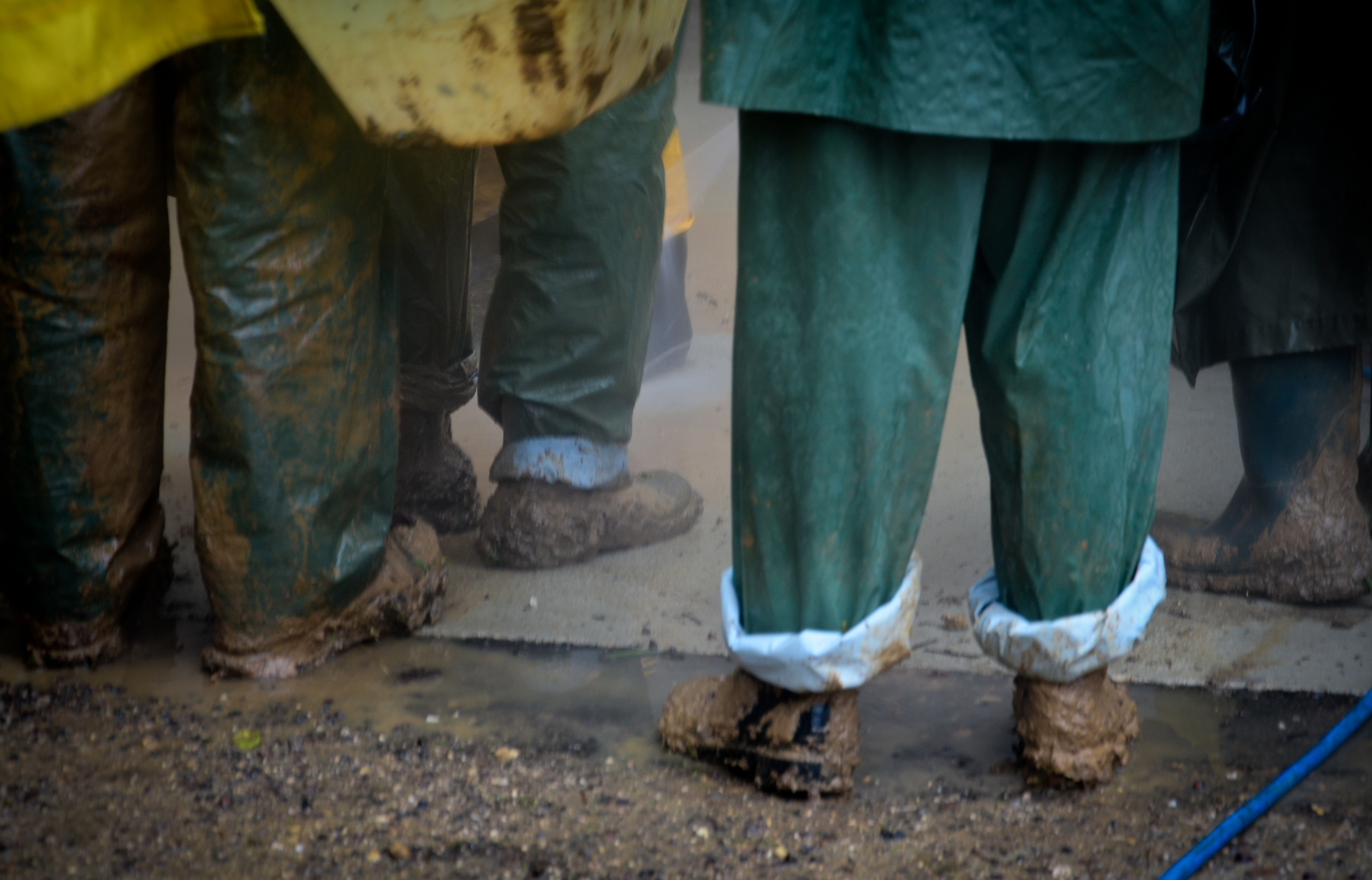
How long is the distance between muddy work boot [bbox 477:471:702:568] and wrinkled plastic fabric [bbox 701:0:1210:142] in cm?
114

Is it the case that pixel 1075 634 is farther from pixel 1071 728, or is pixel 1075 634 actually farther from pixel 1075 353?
pixel 1075 353

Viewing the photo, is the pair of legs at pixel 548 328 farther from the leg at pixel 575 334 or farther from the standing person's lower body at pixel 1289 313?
the standing person's lower body at pixel 1289 313

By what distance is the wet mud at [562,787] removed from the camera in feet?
4.23

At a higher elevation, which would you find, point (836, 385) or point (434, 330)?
point (836, 385)

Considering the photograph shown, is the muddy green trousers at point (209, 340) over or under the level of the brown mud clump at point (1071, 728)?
over

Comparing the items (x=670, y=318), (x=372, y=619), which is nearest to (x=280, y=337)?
(x=372, y=619)

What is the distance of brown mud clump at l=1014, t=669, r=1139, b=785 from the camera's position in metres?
1.39

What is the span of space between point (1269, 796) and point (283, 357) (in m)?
1.37

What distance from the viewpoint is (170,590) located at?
2.06 metres

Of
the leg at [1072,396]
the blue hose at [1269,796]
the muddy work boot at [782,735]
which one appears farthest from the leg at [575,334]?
the blue hose at [1269,796]

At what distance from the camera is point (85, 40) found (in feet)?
3.23

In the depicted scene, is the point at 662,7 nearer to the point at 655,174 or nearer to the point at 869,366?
the point at 869,366

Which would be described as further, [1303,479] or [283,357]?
[1303,479]

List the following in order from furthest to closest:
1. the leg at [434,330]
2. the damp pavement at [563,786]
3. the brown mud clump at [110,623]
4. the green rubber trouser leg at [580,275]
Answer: the leg at [434,330], the green rubber trouser leg at [580,275], the brown mud clump at [110,623], the damp pavement at [563,786]
